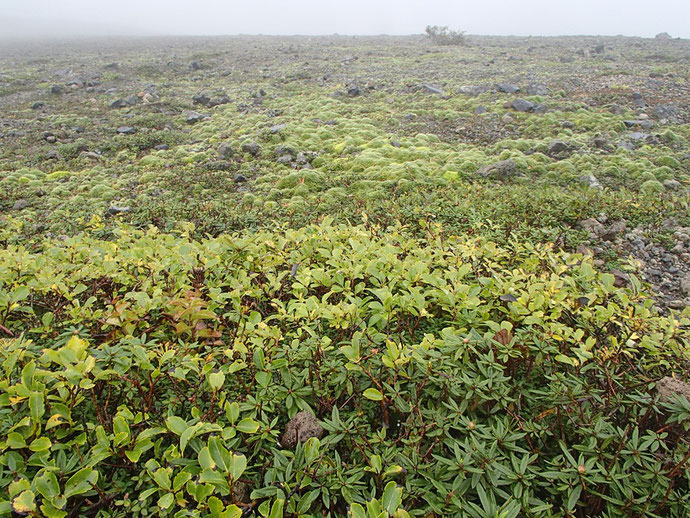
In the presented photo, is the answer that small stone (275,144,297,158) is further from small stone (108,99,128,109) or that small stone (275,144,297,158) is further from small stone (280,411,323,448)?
small stone (108,99,128,109)

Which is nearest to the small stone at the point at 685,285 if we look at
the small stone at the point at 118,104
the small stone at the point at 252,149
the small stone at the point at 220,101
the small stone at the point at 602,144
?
the small stone at the point at 602,144

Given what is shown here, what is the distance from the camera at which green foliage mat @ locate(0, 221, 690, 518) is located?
203 centimetres

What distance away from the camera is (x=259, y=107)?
16.0 m

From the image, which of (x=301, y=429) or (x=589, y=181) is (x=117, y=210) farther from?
(x=589, y=181)

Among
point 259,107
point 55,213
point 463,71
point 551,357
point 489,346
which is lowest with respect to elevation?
point 55,213

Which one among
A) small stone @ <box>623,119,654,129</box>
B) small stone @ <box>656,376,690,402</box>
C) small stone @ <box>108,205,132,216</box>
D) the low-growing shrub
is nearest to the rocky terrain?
small stone @ <box>108,205,132,216</box>

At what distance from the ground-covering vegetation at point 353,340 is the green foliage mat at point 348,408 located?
0.02 m

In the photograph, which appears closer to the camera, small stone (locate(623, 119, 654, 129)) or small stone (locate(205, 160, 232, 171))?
small stone (locate(205, 160, 232, 171))

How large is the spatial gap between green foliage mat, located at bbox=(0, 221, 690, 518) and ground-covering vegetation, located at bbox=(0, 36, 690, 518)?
0.06ft

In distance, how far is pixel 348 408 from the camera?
9.12 feet

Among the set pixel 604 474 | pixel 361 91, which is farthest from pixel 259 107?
pixel 604 474

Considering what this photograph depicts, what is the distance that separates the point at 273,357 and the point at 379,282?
130 cm

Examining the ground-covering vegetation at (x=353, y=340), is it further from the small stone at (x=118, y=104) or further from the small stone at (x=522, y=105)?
the small stone at (x=118, y=104)

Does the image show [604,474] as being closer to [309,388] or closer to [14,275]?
[309,388]
